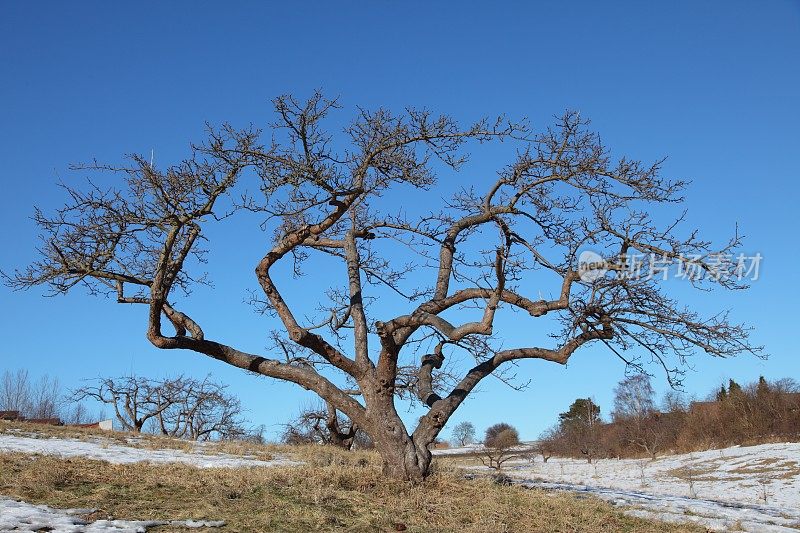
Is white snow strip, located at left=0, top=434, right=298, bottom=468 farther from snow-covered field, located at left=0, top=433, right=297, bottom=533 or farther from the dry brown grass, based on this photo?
the dry brown grass

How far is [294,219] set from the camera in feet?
36.4

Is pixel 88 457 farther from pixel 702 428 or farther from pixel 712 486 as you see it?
pixel 702 428

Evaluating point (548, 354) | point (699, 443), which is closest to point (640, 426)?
point (699, 443)

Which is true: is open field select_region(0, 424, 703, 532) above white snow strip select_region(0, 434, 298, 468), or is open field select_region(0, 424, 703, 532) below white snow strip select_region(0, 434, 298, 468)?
below

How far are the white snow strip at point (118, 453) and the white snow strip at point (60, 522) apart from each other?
6.01 m

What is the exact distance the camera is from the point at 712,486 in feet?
72.6

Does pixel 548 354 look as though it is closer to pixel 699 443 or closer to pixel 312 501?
pixel 312 501

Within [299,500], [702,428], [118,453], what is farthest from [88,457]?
[702,428]

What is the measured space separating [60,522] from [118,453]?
8.34 meters

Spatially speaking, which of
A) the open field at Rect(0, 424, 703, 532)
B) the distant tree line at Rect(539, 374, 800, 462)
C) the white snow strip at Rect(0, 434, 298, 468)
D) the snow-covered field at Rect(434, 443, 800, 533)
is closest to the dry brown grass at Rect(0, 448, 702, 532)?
the open field at Rect(0, 424, 703, 532)

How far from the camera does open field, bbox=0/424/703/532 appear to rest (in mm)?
6910

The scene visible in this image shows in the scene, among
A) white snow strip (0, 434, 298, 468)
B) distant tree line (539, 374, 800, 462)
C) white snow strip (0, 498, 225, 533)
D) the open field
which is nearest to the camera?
white snow strip (0, 498, 225, 533)

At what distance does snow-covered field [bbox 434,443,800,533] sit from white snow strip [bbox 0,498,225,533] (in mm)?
6030

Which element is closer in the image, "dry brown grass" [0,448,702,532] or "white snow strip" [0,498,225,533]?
"white snow strip" [0,498,225,533]
